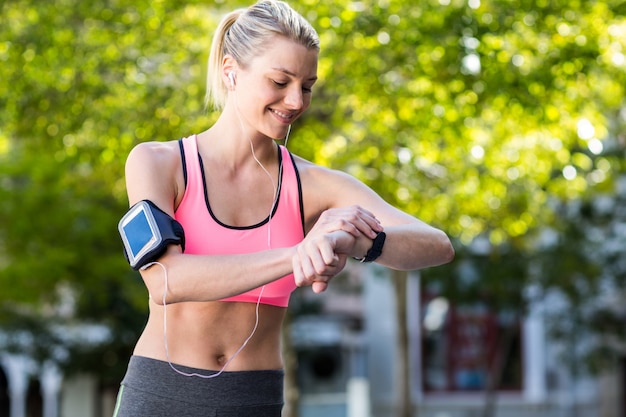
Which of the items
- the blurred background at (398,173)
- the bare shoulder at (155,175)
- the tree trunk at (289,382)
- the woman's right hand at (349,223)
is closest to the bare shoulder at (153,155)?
the bare shoulder at (155,175)

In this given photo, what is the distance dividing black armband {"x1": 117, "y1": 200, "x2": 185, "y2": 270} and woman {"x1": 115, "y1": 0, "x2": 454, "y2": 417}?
38 millimetres

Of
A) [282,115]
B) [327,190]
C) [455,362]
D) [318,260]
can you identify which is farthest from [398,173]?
[455,362]

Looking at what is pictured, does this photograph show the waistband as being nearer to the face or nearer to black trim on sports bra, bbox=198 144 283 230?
black trim on sports bra, bbox=198 144 283 230

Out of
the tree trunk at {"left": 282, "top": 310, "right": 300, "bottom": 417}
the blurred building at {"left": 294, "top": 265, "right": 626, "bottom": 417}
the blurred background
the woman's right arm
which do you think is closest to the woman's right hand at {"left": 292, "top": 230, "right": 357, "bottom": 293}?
the woman's right arm

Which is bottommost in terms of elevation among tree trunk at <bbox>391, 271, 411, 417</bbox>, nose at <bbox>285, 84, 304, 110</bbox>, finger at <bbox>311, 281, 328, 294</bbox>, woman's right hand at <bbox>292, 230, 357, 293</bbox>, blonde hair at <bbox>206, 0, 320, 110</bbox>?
finger at <bbox>311, 281, 328, 294</bbox>

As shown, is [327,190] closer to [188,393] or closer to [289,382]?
[188,393]

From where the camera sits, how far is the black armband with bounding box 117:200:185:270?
7.31ft

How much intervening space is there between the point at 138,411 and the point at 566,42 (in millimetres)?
8780

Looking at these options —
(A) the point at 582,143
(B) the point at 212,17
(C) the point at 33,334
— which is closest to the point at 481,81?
(A) the point at 582,143

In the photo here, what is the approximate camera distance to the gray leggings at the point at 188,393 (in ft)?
7.81

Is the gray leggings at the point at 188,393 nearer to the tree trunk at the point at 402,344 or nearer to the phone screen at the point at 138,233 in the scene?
the phone screen at the point at 138,233

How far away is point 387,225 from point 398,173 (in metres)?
12.1

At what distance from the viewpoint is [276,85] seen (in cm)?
241

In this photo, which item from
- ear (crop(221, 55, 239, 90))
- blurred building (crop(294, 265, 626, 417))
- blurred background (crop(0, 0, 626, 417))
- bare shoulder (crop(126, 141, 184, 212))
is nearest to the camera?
bare shoulder (crop(126, 141, 184, 212))
